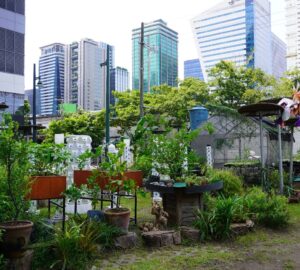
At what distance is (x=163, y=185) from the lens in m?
5.34

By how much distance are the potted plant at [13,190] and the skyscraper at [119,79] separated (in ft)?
77.2

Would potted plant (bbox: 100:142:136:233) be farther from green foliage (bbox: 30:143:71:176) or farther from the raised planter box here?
the raised planter box

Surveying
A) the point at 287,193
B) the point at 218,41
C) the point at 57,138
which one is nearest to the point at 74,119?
the point at 218,41

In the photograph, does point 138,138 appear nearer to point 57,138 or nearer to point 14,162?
point 14,162

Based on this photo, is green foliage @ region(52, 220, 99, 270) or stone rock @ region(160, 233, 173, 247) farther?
stone rock @ region(160, 233, 173, 247)

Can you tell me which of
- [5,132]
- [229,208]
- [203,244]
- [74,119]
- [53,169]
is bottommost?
[203,244]

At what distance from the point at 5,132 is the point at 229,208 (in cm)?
314

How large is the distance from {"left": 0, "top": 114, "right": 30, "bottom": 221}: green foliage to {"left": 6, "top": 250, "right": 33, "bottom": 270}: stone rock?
434 millimetres

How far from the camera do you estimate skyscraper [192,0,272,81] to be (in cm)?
2253

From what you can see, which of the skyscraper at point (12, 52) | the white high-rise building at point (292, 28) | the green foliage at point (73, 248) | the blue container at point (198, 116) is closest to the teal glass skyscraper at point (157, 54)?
the blue container at point (198, 116)

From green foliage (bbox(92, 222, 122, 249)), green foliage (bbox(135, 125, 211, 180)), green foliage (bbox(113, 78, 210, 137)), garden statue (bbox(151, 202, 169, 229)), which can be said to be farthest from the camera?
green foliage (bbox(113, 78, 210, 137))

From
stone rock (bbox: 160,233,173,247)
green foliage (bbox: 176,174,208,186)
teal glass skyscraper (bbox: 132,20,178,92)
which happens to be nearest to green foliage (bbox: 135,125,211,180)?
green foliage (bbox: 176,174,208,186)

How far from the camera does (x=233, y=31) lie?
909 inches

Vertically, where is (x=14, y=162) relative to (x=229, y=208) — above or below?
above
